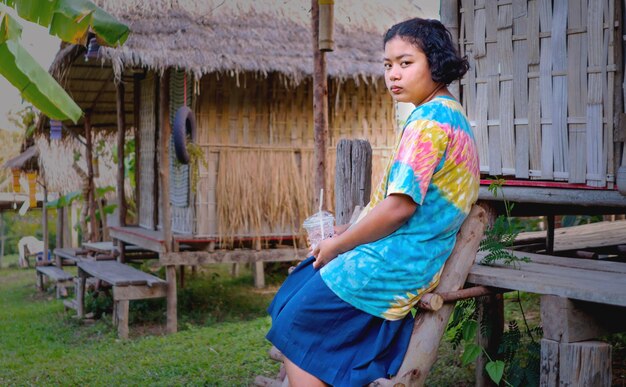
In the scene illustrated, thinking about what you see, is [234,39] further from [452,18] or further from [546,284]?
[546,284]

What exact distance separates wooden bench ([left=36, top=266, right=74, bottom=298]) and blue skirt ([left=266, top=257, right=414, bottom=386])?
385 inches

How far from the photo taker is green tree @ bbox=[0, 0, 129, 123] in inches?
185

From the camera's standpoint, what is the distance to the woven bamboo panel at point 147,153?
10.7 meters

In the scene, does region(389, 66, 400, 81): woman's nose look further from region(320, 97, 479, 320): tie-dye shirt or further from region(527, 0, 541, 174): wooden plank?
region(527, 0, 541, 174): wooden plank

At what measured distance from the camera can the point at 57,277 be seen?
39.0 feet

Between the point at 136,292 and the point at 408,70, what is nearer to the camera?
the point at 408,70

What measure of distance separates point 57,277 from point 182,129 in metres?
4.89

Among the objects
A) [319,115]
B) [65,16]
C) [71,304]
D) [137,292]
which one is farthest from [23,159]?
[65,16]

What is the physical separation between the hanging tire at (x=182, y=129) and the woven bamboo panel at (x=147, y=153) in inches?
82.8

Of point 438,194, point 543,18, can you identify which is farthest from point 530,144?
point 438,194

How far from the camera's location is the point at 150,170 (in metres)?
10.9

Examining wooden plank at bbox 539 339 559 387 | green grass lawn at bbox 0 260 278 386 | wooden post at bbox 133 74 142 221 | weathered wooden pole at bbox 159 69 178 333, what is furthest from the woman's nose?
wooden post at bbox 133 74 142 221

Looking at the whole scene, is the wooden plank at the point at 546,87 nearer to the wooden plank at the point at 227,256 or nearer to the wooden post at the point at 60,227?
the wooden plank at the point at 227,256

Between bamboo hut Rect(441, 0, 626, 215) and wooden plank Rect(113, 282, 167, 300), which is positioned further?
wooden plank Rect(113, 282, 167, 300)
